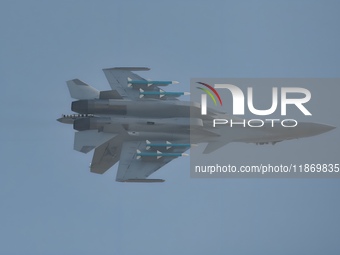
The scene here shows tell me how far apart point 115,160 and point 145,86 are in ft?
12.7

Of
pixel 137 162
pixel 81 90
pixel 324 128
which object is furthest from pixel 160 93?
pixel 324 128

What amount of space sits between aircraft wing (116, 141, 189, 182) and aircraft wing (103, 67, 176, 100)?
85.2 inches

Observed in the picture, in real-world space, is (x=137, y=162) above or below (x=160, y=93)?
below

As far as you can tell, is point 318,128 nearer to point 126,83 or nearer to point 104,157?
point 126,83

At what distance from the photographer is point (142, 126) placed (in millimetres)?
35688

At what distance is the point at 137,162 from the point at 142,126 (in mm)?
1686

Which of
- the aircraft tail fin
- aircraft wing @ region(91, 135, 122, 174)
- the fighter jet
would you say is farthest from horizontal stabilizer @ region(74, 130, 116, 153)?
aircraft wing @ region(91, 135, 122, 174)

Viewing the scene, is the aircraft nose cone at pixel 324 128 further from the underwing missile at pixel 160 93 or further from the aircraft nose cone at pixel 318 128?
the underwing missile at pixel 160 93

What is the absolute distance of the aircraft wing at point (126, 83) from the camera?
1439 inches

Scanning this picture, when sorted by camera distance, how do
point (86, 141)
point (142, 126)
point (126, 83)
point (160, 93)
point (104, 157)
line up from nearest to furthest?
point (86, 141) < point (142, 126) < point (160, 93) < point (126, 83) < point (104, 157)

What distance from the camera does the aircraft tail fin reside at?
3600cm

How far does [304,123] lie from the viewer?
37281 mm

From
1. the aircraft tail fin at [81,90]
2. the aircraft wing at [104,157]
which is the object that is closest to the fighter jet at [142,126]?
the aircraft tail fin at [81,90]

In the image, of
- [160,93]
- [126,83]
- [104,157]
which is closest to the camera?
[160,93]
